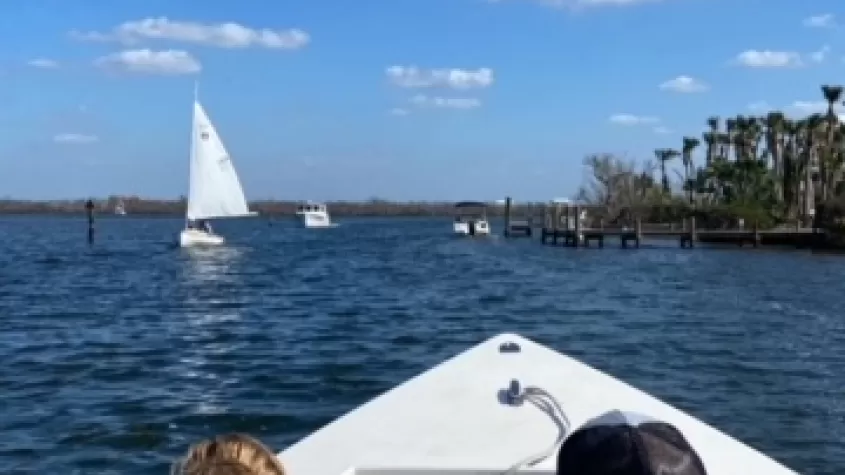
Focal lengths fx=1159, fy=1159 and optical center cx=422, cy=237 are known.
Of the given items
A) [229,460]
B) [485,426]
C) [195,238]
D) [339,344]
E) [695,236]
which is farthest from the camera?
[695,236]

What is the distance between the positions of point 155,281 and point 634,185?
72175 mm

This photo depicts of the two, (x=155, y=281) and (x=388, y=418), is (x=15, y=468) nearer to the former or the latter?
(x=388, y=418)

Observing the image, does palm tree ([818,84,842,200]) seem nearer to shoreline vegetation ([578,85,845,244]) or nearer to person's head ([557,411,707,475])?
shoreline vegetation ([578,85,845,244])

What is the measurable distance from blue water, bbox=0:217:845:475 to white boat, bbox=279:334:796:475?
5174mm

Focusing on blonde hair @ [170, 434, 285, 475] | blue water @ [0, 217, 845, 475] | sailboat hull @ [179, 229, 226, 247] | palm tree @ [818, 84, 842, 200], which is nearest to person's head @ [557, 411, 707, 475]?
blonde hair @ [170, 434, 285, 475]

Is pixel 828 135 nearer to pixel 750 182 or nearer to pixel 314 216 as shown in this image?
pixel 750 182

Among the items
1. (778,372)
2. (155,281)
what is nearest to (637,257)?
(155,281)

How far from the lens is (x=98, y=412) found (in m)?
13.2

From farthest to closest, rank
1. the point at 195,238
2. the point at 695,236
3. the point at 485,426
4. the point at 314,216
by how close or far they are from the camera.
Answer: the point at 314,216
the point at 695,236
the point at 195,238
the point at 485,426

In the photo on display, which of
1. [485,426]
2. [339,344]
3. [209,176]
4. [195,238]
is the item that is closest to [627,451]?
[485,426]

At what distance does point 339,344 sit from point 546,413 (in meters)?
14.4

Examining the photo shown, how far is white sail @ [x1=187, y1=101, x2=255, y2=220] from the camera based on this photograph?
5691cm

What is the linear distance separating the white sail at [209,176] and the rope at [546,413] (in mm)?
52444

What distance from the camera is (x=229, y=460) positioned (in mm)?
2455
